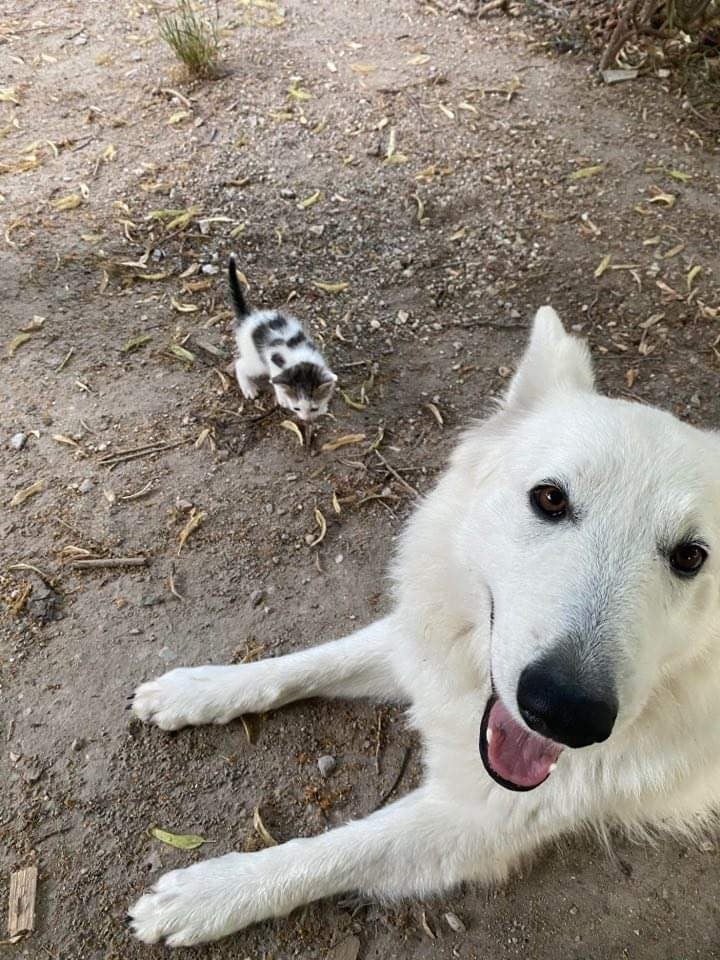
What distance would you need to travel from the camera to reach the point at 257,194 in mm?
5656

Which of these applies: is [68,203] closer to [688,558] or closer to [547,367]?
[547,367]

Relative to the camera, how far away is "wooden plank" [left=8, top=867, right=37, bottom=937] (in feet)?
8.72

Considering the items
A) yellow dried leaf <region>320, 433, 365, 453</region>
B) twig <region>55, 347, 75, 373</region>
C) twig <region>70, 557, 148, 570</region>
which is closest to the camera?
twig <region>70, 557, 148, 570</region>

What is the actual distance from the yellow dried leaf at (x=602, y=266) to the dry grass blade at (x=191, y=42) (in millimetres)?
4139

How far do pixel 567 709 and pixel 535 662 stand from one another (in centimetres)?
14

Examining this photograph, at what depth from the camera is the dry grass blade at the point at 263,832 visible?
9.47ft

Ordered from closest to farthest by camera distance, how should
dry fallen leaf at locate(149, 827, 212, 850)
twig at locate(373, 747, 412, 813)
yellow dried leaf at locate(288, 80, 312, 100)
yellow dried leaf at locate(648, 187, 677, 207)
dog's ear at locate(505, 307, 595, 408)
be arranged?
dog's ear at locate(505, 307, 595, 408) → dry fallen leaf at locate(149, 827, 212, 850) → twig at locate(373, 747, 412, 813) → yellow dried leaf at locate(648, 187, 677, 207) → yellow dried leaf at locate(288, 80, 312, 100)

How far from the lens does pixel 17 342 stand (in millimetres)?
4609

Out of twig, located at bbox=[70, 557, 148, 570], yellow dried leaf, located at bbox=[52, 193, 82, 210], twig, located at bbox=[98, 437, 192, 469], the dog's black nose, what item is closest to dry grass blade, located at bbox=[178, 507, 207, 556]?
twig, located at bbox=[70, 557, 148, 570]

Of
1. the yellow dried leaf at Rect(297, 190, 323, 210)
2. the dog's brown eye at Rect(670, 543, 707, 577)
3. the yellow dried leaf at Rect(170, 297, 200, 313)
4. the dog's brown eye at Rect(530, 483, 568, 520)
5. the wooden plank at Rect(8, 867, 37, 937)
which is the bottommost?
the wooden plank at Rect(8, 867, 37, 937)

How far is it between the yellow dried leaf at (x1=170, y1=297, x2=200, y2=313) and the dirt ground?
0.07 ft

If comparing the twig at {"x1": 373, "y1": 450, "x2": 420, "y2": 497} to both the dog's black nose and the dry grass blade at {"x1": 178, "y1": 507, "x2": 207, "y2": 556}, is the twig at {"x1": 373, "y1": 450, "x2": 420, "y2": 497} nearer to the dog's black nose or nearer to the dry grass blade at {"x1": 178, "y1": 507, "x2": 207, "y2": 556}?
the dry grass blade at {"x1": 178, "y1": 507, "x2": 207, "y2": 556}

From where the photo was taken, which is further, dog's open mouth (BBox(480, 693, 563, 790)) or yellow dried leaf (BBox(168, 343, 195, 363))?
yellow dried leaf (BBox(168, 343, 195, 363))

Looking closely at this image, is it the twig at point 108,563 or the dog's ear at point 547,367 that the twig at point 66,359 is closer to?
the twig at point 108,563
